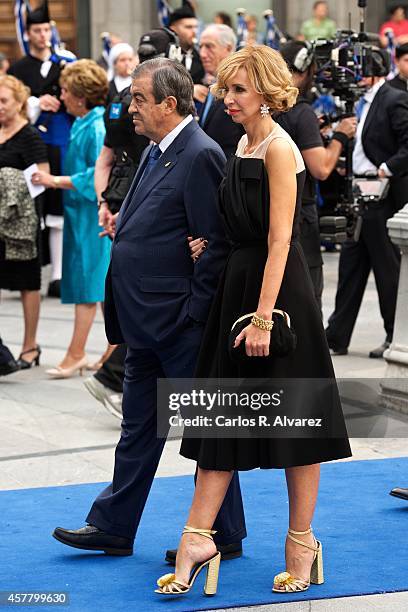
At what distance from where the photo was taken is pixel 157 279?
5117mm

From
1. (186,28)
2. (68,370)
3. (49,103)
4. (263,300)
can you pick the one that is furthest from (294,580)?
(49,103)

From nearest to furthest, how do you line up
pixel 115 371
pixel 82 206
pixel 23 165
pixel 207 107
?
pixel 115 371 < pixel 207 107 < pixel 82 206 < pixel 23 165

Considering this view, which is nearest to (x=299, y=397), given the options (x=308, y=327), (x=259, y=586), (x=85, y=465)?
(x=308, y=327)

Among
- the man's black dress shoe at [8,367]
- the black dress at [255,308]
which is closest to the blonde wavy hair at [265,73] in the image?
the black dress at [255,308]

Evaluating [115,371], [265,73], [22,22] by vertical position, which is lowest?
[115,371]

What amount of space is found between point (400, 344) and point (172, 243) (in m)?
2.81

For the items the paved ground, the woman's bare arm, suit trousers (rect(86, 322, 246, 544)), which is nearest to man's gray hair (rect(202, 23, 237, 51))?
the paved ground

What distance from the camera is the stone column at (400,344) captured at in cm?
749

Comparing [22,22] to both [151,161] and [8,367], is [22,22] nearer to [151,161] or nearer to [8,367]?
[8,367]

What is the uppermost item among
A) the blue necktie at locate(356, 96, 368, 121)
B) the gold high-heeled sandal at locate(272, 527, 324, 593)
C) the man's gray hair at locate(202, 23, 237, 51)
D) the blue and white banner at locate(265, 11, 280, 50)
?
the man's gray hair at locate(202, 23, 237, 51)

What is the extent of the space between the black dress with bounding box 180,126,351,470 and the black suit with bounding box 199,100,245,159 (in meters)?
2.68

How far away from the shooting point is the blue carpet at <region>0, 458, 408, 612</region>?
16.0 ft

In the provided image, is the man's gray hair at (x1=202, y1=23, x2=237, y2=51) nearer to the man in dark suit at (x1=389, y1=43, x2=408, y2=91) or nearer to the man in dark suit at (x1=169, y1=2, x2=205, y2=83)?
the man in dark suit at (x1=169, y1=2, x2=205, y2=83)

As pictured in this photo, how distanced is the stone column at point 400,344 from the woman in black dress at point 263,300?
8.85ft
